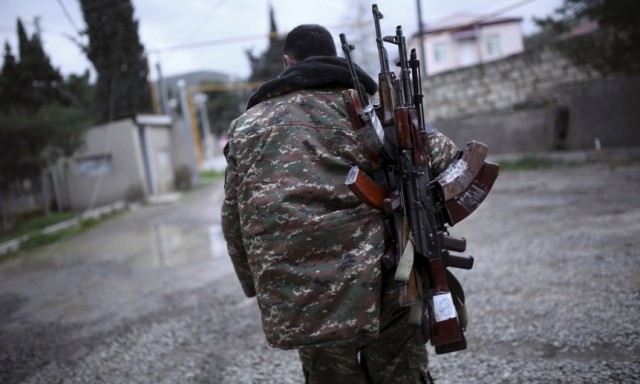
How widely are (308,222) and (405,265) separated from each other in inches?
14.2

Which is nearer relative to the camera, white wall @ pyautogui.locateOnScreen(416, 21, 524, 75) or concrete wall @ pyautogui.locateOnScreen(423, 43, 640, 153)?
concrete wall @ pyautogui.locateOnScreen(423, 43, 640, 153)

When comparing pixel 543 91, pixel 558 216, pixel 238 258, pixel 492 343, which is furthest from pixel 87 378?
pixel 543 91

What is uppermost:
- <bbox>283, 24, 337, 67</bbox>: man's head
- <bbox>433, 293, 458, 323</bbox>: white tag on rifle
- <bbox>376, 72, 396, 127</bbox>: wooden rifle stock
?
<bbox>283, 24, 337, 67</bbox>: man's head

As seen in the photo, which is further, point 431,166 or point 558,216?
point 558,216

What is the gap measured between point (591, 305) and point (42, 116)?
13.1 meters

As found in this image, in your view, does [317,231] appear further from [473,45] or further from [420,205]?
[473,45]

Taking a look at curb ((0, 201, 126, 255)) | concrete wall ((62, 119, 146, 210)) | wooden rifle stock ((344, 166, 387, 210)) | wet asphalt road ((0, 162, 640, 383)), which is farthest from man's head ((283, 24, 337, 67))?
concrete wall ((62, 119, 146, 210))

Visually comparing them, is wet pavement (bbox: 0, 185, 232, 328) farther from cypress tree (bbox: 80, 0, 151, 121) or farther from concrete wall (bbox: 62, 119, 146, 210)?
cypress tree (bbox: 80, 0, 151, 121)

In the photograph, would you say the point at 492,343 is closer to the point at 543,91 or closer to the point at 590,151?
the point at 590,151

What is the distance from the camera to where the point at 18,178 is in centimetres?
1298

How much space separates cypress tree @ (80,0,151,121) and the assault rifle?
1599 cm

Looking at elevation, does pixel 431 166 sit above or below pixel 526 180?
above

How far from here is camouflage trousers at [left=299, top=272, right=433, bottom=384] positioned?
1849mm

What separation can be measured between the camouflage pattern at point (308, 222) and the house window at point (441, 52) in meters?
34.8
